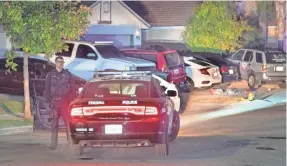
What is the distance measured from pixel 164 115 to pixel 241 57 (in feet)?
67.0

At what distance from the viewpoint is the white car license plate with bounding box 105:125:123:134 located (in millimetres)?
11172

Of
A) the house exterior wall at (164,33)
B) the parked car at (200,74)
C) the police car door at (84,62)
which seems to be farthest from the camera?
the house exterior wall at (164,33)

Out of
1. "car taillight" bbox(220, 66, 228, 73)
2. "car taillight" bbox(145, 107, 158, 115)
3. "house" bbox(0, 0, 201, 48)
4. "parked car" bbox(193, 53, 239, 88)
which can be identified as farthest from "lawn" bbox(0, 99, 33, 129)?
"house" bbox(0, 0, 201, 48)

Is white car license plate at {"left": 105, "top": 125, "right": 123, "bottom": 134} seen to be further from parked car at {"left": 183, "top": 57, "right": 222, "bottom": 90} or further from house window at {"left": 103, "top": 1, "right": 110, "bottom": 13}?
house window at {"left": 103, "top": 1, "right": 110, "bottom": 13}

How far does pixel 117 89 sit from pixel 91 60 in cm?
1161

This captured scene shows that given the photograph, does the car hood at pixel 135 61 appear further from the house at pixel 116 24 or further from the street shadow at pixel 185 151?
the house at pixel 116 24

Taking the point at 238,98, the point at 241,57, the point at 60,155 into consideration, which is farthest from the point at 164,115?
the point at 241,57

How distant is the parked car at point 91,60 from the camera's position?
2332 centimetres

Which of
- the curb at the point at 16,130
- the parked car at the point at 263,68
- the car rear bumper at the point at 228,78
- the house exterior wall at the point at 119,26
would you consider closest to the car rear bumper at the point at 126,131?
the curb at the point at 16,130

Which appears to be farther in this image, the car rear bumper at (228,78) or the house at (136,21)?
the house at (136,21)

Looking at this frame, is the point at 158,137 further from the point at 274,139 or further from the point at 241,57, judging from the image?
the point at 241,57

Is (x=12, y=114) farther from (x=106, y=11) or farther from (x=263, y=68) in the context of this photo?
(x=106, y=11)

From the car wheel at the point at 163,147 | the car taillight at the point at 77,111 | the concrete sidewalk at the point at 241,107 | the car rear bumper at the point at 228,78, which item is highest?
the car taillight at the point at 77,111

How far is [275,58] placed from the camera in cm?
2962
